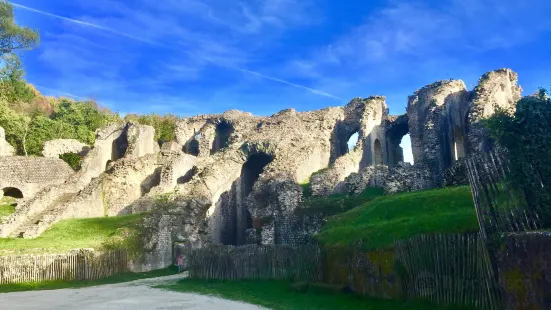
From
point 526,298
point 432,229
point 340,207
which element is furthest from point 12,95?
point 526,298

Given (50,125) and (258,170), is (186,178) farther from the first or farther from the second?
(50,125)

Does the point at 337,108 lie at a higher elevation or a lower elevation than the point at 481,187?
higher

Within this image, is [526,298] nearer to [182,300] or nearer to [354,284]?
[354,284]

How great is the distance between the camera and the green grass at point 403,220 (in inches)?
498

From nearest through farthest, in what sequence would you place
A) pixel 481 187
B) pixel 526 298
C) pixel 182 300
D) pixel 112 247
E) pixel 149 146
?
pixel 526 298 < pixel 481 187 < pixel 182 300 < pixel 112 247 < pixel 149 146

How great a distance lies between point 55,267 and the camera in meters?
21.0

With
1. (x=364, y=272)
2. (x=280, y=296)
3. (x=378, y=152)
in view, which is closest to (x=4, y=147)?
(x=378, y=152)

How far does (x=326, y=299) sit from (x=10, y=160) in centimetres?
2962

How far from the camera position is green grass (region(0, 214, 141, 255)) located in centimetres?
2229

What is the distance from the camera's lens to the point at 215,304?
14242mm

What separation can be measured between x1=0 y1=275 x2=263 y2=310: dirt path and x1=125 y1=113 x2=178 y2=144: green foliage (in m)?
40.4

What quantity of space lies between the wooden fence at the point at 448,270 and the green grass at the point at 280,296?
402 millimetres

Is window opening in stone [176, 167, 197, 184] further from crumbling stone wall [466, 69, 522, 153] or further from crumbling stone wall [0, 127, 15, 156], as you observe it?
crumbling stone wall [466, 69, 522, 153]

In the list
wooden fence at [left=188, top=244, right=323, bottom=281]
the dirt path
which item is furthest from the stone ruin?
the dirt path
